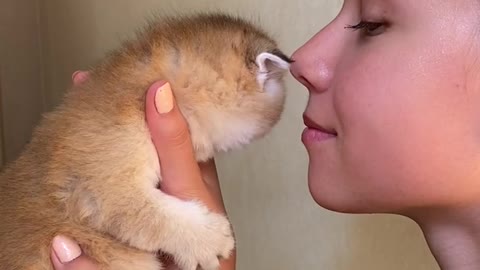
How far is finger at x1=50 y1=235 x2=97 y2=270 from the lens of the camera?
2.82 feet

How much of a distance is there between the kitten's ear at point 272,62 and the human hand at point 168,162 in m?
0.13

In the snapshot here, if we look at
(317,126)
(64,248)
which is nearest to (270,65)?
(317,126)

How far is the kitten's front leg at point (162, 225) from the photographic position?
0.86 meters

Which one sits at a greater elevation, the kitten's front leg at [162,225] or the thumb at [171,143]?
the thumb at [171,143]

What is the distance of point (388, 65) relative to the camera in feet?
2.58

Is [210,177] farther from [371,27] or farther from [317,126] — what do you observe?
[371,27]

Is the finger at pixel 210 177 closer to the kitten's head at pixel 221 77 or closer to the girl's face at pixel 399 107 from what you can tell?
the kitten's head at pixel 221 77

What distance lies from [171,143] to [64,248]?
0.19m

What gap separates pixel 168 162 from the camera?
3.01ft

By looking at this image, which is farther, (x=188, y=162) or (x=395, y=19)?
(x=188, y=162)

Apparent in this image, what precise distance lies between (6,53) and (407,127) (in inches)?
58.1

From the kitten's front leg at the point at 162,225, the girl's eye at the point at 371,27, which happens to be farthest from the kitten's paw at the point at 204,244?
the girl's eye at the point at 371,27

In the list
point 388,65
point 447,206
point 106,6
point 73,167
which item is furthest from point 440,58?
point 106,6

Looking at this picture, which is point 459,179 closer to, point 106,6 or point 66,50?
point 106,6
